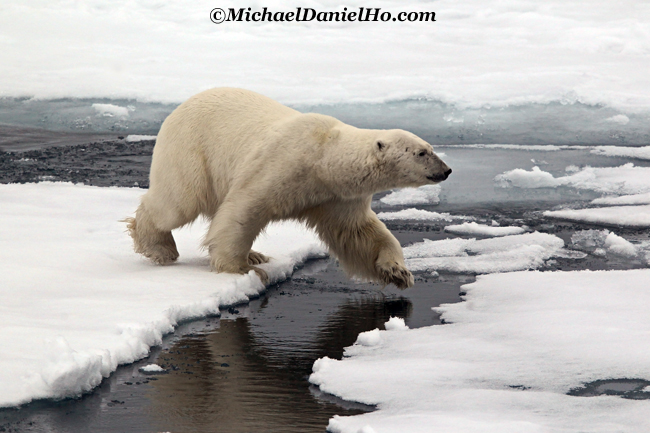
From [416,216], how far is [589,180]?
4.00 metres

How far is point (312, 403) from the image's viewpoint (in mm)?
3227

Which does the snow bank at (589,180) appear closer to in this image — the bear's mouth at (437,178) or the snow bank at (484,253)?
the snow bank at (484,253)

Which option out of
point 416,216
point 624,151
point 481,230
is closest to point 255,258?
point 481,230

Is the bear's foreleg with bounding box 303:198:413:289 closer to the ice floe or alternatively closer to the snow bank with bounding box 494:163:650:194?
the ice floe

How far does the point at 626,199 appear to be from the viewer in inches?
365

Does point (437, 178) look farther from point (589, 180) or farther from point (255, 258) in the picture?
point (589, 180)

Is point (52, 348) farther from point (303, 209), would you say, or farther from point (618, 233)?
point (618, 233)

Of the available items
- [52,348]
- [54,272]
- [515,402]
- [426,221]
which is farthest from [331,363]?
[426,221]

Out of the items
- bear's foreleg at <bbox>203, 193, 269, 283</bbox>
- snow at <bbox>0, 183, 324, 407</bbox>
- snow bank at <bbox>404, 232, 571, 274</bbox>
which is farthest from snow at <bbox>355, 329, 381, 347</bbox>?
snow bank at <bbox>404, 232, 571, 274</bbox>

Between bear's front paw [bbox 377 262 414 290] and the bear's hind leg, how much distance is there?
1.67m

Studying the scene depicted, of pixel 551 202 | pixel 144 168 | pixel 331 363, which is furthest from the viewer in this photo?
pixel 144 168

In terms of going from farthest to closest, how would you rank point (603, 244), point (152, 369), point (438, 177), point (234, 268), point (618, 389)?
point (603, 244)
point (234, 268)
point (438, 177)
point (152, 369)
point (618, 389)

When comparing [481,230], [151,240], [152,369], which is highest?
[481,230]

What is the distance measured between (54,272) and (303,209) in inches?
69.4
